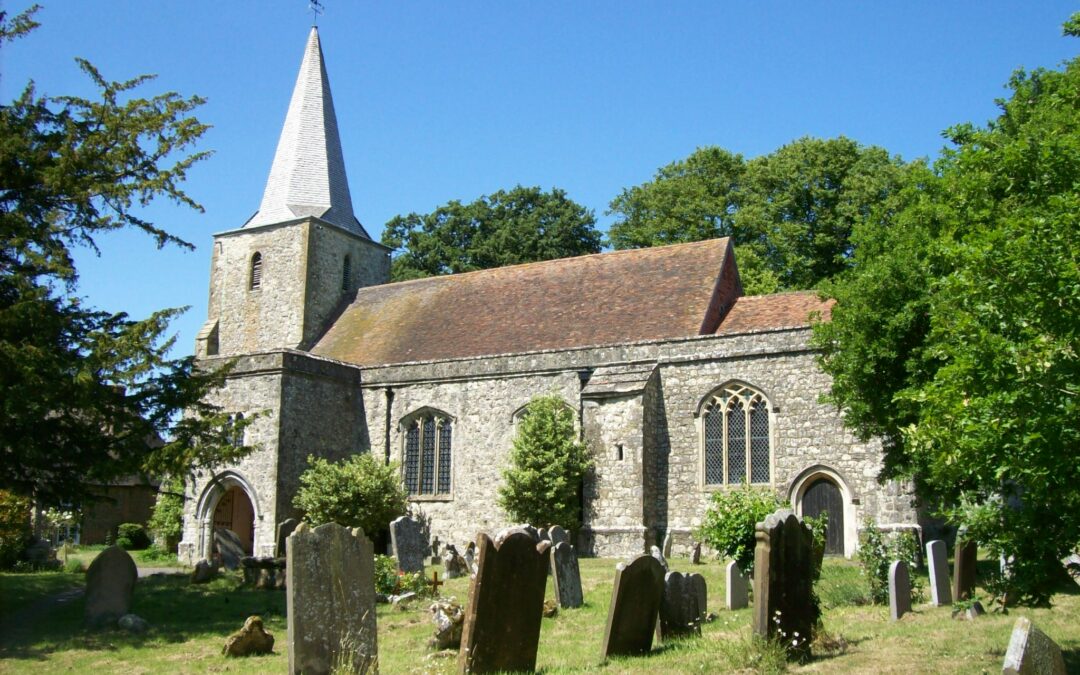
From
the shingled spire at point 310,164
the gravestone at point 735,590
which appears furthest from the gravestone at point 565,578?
the shingled spire at point 310,164

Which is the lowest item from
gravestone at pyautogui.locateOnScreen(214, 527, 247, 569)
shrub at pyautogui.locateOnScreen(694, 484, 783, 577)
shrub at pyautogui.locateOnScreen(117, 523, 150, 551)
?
shrub at pyautogui.locateOnScreen(117, 523, 150, 551)

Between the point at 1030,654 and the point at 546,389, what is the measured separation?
19023 millimetres

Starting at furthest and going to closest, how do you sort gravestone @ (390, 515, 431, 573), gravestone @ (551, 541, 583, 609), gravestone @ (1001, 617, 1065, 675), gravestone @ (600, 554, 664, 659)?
1. gravestone @ (390, 515, 431, 573)
2. gravestone @ (551, 541, 583, 609)
3. gravestone @ (600, 554, 664, 659)
4. gravestone @ (1001, 617, 1065, 675)

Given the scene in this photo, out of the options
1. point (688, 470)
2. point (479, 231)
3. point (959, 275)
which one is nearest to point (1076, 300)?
point (959, 275)

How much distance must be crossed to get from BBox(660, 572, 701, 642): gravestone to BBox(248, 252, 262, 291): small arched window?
25687 mm

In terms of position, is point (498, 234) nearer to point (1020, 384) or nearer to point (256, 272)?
point (256, 272)

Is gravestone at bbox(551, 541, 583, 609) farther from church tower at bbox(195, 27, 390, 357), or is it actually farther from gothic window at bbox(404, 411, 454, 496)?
church tower at bbox(195, 27, 390, 357)

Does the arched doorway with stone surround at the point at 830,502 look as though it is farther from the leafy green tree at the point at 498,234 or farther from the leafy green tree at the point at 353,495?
the leafy green tree at the point at 498,234

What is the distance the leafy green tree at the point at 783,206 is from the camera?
111ft

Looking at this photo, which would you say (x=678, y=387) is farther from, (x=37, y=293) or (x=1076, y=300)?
(x=1076, y=300)

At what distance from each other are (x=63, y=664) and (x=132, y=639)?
1.38m

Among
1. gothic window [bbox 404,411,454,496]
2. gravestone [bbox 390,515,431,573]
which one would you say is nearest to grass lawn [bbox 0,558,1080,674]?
gravestone [bbox 390,515,431,573]

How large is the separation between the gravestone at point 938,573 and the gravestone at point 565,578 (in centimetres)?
479

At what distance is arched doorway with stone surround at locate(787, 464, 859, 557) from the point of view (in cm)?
2017
